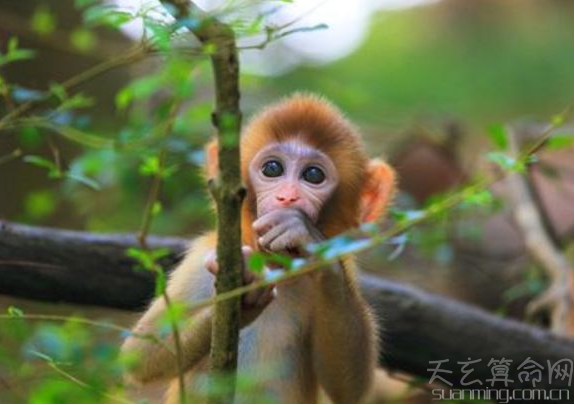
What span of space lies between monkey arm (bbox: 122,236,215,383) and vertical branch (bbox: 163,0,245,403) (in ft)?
1.76

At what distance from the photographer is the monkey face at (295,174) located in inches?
155

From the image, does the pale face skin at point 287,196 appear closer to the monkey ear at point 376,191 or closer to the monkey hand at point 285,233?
the monkey hand at point 285,233

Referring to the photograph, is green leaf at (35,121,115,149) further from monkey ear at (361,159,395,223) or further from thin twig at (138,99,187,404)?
monkey ear at (361,159,395,223)

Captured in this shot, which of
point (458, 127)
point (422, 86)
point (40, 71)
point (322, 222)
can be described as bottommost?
point (322, 222)

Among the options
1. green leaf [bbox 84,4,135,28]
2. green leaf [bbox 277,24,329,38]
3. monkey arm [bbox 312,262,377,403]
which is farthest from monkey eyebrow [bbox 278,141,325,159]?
green leaf [bbox 277,24,329,38]

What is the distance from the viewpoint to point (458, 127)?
832 cm

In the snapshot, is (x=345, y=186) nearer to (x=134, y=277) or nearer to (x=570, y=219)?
(x=134, y=277)

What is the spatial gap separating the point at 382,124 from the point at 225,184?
598 cm

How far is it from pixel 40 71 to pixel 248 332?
125 inches

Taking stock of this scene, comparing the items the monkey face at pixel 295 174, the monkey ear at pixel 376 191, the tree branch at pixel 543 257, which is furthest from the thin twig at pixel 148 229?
the tree branch at pixel 543 257

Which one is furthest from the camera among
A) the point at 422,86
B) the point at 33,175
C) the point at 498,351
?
the point at 422,86

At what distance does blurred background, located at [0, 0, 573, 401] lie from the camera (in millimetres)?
5836

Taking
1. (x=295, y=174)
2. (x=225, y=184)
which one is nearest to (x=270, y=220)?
(x=295, y=174)

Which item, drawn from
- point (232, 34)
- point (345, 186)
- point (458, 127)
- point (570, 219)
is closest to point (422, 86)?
point (458, 127)
